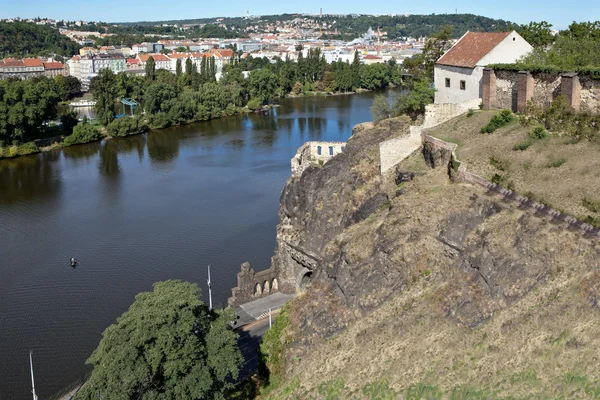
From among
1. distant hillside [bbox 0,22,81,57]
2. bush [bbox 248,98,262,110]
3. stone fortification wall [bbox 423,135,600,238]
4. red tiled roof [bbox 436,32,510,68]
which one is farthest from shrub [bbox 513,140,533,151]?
distant hillside [bbox 0,22,81,57]

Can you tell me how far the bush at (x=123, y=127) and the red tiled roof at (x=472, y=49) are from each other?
39850 mm

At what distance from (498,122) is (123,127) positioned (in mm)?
46345

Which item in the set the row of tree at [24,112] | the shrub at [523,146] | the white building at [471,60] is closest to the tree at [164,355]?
the shrub at [523,146]

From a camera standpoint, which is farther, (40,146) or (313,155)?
(40,146)

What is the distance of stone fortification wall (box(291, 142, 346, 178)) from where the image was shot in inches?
1314

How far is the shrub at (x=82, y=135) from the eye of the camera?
202ft

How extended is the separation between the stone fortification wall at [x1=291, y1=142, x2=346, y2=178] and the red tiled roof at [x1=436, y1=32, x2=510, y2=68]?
750 centimetres

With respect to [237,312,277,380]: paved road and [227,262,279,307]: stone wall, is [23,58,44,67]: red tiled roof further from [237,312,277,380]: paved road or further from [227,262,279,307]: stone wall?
[237,312,277,380]: paved road

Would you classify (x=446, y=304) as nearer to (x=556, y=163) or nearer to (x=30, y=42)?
(x=556, y=163)

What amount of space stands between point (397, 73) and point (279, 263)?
82.3 m

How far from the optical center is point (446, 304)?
2022 centimetres

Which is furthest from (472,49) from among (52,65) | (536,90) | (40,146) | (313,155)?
(52,65)

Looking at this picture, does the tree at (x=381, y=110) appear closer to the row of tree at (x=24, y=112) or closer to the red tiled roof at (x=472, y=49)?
the red tiled roof at (x=472, y=49)

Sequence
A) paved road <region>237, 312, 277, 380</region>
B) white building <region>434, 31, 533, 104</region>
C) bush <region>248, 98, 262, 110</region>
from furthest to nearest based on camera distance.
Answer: bush <region>248, 98, 262, 110</region>, white building <region>434, 31, 533, 104</region>, paved road <region>237, 312, 277, 380</region>
